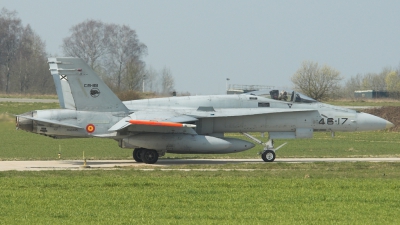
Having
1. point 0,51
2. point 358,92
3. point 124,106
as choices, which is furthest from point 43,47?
point 124,106

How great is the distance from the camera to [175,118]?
78.2 ft

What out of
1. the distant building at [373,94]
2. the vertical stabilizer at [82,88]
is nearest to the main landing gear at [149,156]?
the vertical stabilizer at [82,88]

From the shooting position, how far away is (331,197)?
583 inches

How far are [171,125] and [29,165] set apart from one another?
4.86 metres

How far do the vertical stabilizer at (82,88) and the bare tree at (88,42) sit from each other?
2104 inches

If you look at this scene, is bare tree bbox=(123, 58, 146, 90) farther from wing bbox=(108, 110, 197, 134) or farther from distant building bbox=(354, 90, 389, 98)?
distant building bbox=(354, 90, 389, 98)

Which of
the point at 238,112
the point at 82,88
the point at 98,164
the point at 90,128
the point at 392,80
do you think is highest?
the point at 392,80

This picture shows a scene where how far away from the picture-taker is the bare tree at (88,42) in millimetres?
80688

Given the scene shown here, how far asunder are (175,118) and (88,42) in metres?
61.6

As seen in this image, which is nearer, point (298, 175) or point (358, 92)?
point (298, 175)

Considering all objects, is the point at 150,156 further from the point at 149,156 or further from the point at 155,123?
the point at 155,123

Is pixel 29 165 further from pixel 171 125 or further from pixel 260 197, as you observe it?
pixel 260 197

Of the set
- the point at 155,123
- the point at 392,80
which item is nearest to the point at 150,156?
the point at 155,123

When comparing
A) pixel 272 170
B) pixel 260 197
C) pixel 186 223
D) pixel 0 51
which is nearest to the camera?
pixel 186 223
